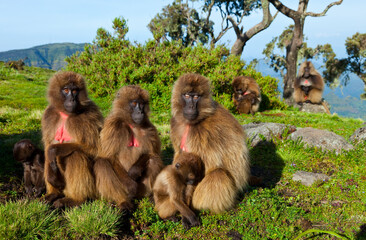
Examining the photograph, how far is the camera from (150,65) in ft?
37.6

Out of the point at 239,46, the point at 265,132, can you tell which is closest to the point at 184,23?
the point at 239,46

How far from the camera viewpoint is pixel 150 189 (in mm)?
4555

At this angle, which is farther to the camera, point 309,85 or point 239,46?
point 239,46

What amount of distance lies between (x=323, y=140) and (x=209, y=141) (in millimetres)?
3971

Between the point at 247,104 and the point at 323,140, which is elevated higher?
the point at 247,104

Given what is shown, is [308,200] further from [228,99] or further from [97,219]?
[228,99]

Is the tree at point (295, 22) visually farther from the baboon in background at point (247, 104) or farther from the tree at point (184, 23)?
the tree at point (184, 23)

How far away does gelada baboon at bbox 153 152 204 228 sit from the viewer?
150 inches

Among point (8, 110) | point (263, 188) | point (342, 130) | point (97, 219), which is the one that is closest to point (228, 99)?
point (342, 130)

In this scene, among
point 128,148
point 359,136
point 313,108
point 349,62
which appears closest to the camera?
point 128,148

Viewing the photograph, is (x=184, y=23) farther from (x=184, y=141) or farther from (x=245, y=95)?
(x=184, y=141)

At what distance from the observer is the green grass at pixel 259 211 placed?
3.50 meters

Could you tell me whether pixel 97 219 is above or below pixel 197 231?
above

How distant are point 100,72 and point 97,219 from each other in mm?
8617
